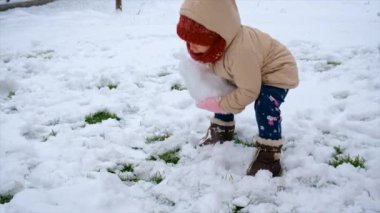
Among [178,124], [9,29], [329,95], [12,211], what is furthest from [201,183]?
[9,29]

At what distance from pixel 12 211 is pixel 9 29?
584cm

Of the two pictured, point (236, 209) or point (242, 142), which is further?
point (242, 142)

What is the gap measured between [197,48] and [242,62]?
327mm

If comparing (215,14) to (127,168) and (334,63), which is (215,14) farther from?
(334,63)

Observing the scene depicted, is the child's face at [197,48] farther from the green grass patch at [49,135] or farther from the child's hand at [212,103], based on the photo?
the green grass patch at [49,135]

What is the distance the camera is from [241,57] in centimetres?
254

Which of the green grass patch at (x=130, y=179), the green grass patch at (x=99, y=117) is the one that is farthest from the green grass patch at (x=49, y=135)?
the green grass patch at (x=130, y=179)

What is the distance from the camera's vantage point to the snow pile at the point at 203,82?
2.85 m

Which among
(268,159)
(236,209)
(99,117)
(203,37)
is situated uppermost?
(203,37)

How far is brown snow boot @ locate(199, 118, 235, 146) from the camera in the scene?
10.7 feet

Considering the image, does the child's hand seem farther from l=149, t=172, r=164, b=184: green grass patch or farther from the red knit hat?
l=149, t=172, r=164, b=184: green grass patch

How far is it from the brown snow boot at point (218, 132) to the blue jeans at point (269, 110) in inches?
17.6

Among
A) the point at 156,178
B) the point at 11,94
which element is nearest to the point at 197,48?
the point at 156,178

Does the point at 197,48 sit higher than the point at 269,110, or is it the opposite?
the point at 197,48
